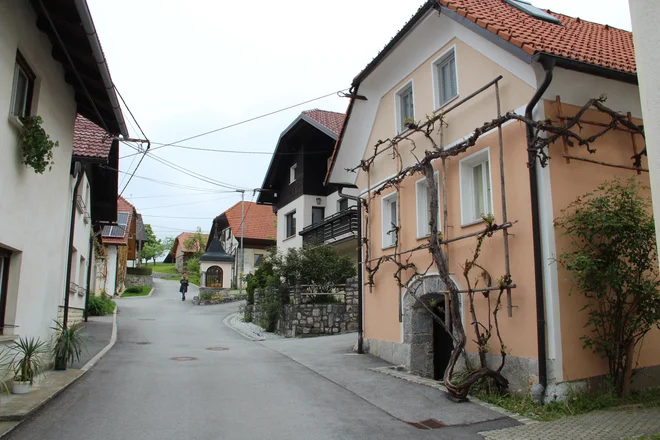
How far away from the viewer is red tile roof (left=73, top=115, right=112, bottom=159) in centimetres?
1164

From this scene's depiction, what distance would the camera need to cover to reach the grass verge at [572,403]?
7277mm

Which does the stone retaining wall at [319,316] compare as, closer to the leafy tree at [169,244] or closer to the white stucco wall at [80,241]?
the white stucco wall at [80,241]

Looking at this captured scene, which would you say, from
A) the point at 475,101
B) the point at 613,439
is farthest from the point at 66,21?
the point at 613,439

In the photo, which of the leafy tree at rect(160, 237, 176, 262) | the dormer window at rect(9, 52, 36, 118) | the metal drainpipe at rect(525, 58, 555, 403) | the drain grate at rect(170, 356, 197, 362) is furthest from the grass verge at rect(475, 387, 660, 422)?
the leafy tree at rect(160, 237, 176, 262)

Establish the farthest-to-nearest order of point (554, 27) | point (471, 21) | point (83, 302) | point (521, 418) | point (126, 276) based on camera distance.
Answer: point (126, 276) → point (83, 302) → point (554, 27) → point (471, 21) → point (521, 418)

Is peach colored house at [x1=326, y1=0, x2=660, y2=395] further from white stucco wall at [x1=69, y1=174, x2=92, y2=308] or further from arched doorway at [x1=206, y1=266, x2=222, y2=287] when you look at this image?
arched doorway at [x1=206, y1=266, x2=222, y2=287]

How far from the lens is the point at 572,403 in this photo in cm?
746

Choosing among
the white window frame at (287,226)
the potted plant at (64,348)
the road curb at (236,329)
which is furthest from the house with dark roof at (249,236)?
the potted plant at (64,348)

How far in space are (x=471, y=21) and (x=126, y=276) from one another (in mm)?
43320

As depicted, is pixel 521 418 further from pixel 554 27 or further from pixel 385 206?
pixel 554 27

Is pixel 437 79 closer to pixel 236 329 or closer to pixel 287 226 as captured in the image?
pixel 236 329

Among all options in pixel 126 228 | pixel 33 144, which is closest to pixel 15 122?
pixel 33 144

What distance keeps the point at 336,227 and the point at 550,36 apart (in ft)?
48.4

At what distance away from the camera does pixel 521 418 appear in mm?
7227
